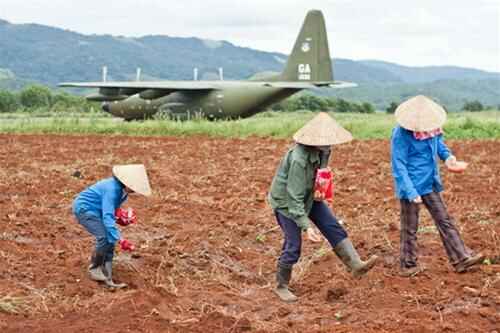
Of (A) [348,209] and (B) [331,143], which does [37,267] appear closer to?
(B) [331,143]

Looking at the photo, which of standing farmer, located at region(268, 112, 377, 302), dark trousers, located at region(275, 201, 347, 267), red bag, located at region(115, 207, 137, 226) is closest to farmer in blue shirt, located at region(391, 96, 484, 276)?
standing farmer, located at region(268, 112, 377, 302)

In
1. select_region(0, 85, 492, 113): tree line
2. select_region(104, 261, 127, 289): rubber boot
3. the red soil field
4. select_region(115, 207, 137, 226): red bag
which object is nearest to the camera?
the red soil field

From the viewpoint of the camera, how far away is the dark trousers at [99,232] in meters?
6.94

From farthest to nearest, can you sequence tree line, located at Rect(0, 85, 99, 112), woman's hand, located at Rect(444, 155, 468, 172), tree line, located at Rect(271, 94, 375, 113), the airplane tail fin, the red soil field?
tree line, located at Rect(271, 94, 375, 113), tree line, located at Rect(0, 85, 99, 112), the airplane tail fin, woman's hand, located at Rect(444, 155, 468, 172), the red soil field

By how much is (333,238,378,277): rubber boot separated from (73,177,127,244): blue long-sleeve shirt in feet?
5.65

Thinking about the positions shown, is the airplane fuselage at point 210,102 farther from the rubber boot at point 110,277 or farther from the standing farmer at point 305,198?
the standing farmer at point 305,198

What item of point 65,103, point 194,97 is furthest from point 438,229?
point 65,103

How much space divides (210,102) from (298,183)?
24296mm

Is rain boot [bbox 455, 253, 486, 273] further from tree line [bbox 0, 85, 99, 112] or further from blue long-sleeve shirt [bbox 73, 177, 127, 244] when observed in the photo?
tree line [bbox 0, 85, 99, 112]

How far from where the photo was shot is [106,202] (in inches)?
266

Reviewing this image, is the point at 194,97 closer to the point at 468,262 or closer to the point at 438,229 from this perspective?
the point at 438,229

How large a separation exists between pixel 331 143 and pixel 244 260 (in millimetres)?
2116

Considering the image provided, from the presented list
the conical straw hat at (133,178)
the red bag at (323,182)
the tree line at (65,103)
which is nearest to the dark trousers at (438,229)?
the red bag at (323,182)

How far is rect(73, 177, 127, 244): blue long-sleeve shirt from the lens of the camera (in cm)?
674
